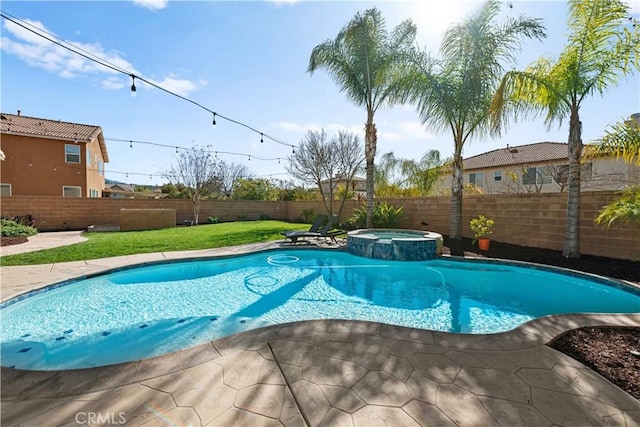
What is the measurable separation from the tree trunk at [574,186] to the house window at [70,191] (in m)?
26.0

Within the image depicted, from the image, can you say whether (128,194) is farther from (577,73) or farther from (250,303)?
(577,73)

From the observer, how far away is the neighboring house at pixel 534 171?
16.0m

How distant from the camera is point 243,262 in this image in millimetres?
8398

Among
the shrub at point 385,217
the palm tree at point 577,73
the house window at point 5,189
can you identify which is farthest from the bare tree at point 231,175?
the palm tree at point 577,73

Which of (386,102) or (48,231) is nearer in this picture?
(386,102)

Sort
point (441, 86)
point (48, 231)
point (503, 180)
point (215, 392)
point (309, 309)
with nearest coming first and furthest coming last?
point (215, 392)
point (309, 309)
point (441, 86)
point (48, 231)
point (503, 180)

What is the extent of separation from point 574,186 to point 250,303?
8.45 m

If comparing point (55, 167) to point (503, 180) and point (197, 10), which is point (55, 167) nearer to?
point (197, 10)

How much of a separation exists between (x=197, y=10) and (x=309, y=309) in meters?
9.12

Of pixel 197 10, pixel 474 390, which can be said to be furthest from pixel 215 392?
pixel 197 10

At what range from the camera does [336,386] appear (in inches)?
94.0

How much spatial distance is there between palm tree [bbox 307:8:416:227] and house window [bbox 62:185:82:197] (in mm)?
18025

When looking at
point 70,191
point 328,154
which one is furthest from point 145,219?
point 328,154

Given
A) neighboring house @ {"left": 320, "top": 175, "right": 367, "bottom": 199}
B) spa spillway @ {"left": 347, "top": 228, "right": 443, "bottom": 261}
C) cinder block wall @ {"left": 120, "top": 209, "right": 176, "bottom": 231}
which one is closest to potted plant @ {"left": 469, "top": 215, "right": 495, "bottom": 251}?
spa spillway @ {"left": 347, "top": 228, "right": 443, "bottom": 261}
